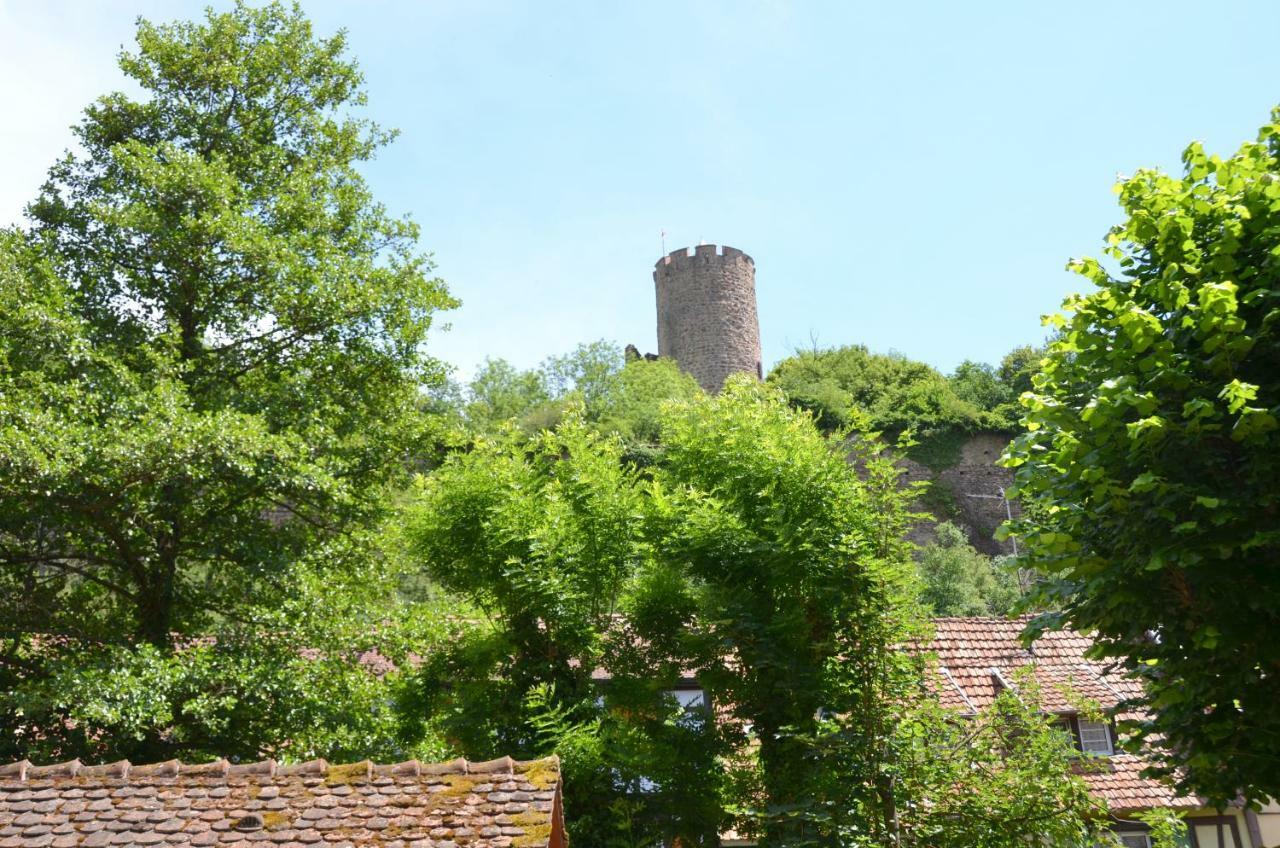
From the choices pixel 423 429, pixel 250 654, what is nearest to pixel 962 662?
pixel 423 429

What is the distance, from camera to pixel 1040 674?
64.3 feet

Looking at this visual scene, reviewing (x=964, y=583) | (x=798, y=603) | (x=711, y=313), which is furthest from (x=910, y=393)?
(x=798, y=603)

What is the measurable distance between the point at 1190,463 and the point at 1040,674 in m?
12.5

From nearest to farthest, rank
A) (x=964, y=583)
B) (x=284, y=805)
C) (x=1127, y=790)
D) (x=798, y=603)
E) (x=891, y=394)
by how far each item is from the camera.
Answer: (x=284, y=805) → (x=798, y=603) → (x=1127, y=790) → (x=964, y=583) → (x=891, y=394)

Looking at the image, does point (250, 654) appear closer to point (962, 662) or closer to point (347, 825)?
point (347, 825)

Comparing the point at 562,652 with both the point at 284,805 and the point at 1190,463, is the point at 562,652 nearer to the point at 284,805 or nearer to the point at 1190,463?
the point at 284,805

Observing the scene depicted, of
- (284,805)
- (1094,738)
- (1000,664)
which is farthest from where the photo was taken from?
(1000,664)

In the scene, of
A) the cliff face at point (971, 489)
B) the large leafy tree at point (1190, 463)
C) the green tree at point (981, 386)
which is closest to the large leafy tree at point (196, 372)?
the large leafy tree at point (1190, 463)

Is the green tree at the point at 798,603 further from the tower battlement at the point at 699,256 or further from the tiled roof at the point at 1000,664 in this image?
the tower battlement at the point at 699,256

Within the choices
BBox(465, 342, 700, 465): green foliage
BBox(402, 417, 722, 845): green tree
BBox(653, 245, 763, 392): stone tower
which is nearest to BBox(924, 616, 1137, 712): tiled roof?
BBox(402, 417, 722, 845): green tree

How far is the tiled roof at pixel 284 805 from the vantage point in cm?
762

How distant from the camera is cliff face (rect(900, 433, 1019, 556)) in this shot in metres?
49.3

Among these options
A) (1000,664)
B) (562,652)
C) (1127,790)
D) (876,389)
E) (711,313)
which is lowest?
(1127,790)

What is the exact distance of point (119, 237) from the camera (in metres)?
14.5
